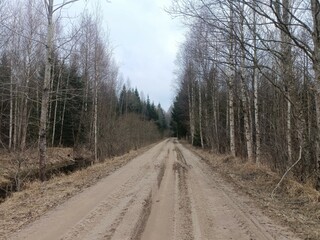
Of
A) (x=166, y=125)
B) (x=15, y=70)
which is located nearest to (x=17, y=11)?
(x=15, y=70)

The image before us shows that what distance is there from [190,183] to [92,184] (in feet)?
11.2

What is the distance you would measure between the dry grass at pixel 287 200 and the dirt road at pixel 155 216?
352 mm

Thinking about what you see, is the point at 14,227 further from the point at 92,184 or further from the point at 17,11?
the point at 17,11

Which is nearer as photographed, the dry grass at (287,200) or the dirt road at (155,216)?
the dirt road at (155,216)

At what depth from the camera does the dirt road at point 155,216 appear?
6.59 metres

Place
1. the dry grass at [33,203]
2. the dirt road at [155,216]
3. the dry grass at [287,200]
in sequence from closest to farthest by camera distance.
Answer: the dirt road at [155,216] < the dry grass at [287,200] < the dry grass at [33,203]

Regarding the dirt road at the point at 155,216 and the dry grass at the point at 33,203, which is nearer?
the dirt road at the point at 155,216

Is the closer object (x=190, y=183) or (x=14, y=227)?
(x=14, y=227)

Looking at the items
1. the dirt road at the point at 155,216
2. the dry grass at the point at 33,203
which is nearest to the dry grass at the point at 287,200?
the dirt road at the point at 155,216

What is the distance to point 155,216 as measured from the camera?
797 cm

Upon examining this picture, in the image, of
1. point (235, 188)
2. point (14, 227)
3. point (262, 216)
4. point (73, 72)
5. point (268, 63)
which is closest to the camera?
point (14, 227)

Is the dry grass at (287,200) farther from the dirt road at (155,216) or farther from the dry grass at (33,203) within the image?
the dry grass at (33,203)

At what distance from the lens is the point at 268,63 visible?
21906 millimetres

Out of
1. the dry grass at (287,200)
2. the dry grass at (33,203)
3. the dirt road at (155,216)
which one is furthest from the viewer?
the dry grass at (33,203)
